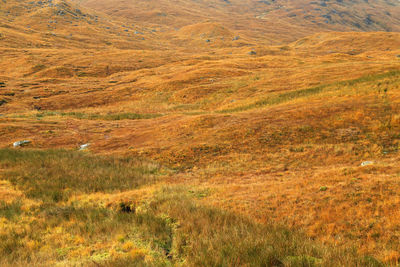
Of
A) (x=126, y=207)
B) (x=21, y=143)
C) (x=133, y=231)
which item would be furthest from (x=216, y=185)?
(x=21, y=143)

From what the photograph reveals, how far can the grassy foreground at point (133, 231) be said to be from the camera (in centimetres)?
642

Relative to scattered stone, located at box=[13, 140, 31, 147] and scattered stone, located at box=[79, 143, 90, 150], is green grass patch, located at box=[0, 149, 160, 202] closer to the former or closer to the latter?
scattered stone, located at box=[79, 143, 90, 150]

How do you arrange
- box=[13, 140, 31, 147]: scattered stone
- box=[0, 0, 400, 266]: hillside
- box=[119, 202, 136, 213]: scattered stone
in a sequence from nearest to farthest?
1. box=[0, 0, 400, 266]: hillside
2. box=[119, 202, 136, 213]: scattered stone
3. box=[13, 140, 31, 147]: scattered stone

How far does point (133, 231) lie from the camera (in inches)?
350

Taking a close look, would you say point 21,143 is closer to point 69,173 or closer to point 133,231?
point 69,173

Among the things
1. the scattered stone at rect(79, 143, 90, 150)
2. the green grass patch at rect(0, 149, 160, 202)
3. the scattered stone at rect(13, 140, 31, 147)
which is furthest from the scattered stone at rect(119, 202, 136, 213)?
the scattered stone at rect(13, 140, 31, 147)

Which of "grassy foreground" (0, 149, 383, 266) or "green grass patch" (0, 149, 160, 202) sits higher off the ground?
"grassy foreground" (0, 149, 383, 266)

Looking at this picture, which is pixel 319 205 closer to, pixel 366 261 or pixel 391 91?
pixel 366 261

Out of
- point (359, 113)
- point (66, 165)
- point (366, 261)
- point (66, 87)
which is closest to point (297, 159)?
point (359, 113)

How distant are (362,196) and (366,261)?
4.55m

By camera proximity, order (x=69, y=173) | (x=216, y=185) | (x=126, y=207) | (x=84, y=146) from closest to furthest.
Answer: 1. (x=126, y=207)
2. (x=216, y=185)
3. (x=69, y=173)
4. (x=84, y=146)

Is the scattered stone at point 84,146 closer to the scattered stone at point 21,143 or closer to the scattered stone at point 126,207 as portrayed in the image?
the scattered stone at point 21,143

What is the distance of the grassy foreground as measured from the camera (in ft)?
21.1

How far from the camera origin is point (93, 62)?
92875mm
